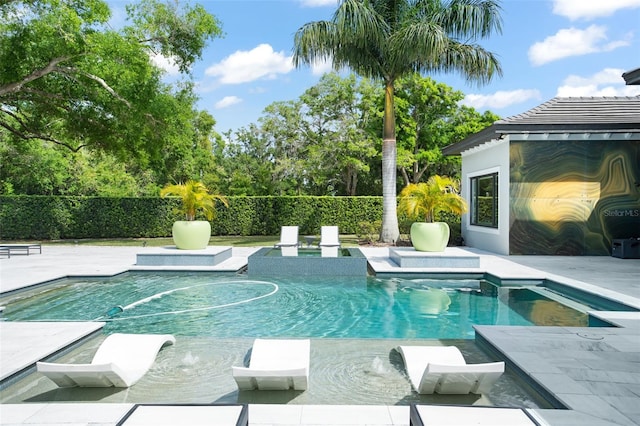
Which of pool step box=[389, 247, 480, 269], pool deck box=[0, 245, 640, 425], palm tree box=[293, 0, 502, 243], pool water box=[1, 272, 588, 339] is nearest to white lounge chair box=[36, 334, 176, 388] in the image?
pool deck box=[0, 245, 640, 425]

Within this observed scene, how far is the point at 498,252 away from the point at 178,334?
469 inches

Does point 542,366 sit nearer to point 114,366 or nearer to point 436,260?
point 114,366

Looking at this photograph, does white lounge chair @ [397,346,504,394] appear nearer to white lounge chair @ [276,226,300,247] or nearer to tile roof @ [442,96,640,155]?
white lounge chair @ [276,226,300,247]

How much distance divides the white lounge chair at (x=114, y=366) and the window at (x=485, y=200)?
13.4 metres

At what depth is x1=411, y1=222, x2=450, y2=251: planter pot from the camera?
1256 centimetres

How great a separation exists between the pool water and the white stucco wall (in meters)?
5.02

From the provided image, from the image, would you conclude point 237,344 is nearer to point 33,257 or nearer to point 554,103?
point 33,257

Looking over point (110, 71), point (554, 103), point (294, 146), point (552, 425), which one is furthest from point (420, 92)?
point (552, 425)

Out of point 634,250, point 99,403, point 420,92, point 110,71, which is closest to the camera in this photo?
point 99,403

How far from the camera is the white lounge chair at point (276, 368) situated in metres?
4.04

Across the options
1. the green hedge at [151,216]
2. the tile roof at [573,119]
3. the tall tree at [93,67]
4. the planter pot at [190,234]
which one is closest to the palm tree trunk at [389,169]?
the tile roof at [573,119]

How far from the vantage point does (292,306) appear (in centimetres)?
848

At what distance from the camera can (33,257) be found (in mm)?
14648

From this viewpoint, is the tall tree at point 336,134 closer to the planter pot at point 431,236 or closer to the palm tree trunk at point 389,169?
the palm tree trunk at point 389,169
